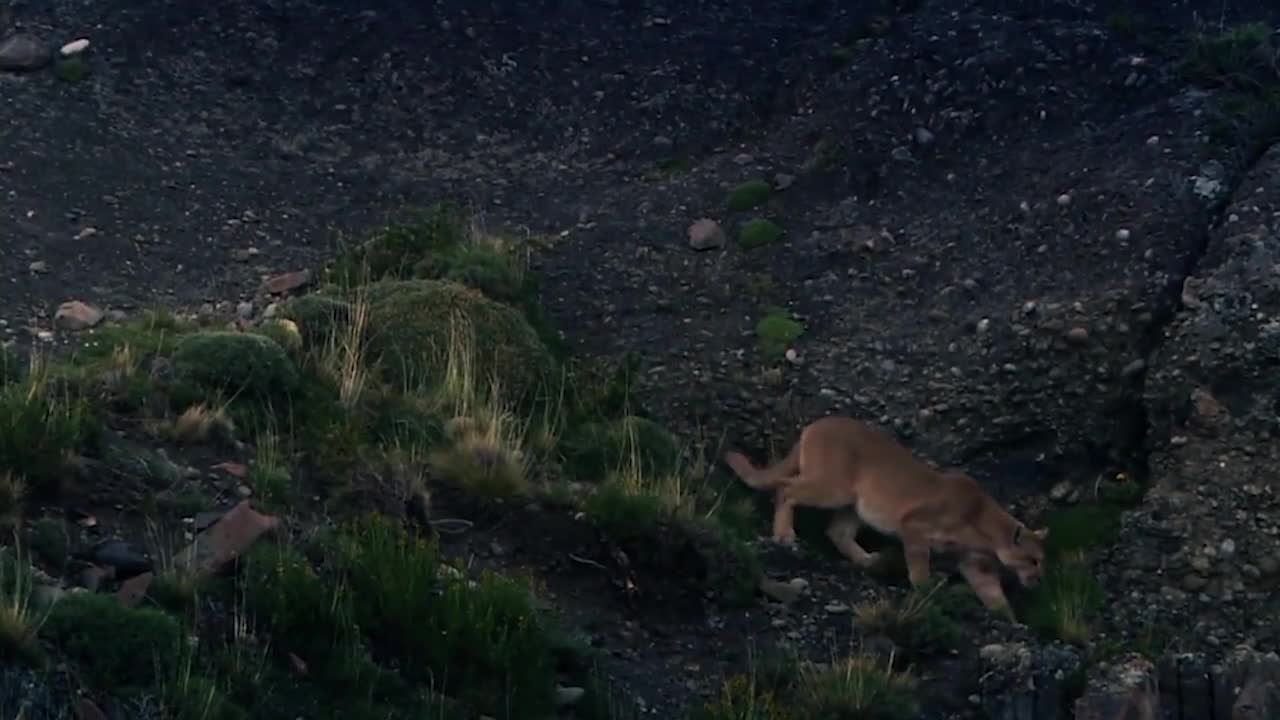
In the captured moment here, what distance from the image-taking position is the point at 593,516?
30.9 feet

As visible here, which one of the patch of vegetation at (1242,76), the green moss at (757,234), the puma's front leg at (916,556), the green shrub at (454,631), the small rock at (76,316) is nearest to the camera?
the green shrub at (454,631)

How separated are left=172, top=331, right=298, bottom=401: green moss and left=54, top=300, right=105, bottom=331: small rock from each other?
5.79 ft

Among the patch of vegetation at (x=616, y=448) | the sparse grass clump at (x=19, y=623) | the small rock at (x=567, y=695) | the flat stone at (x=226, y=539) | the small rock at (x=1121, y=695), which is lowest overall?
the patch of vegetation at (x=616, y=448)

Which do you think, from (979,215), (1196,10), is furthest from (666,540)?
(1196,10)

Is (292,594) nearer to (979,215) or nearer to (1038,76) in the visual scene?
(979,215)

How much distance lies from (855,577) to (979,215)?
12.9 feet

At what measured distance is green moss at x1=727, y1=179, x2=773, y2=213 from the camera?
46.7ft

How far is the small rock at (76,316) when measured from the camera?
11.8 m

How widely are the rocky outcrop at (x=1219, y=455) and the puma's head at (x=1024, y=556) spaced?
1.27ft

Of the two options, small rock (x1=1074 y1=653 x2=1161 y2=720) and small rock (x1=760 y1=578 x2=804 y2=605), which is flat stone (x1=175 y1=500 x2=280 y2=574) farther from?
small rock (x1=1074 y1=653 x2=1161 y2=720)

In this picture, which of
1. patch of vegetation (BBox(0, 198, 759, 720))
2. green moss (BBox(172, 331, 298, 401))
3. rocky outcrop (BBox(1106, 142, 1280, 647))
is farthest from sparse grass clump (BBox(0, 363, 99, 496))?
rocky outcrop (BBox(1106, 142, 1280, 647))

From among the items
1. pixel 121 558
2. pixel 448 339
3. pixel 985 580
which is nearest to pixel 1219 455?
pixel 985 580

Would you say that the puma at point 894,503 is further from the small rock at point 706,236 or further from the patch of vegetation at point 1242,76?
the patch of vegetation at point 1242,76

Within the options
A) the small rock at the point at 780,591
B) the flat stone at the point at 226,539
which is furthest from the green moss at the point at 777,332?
the flat stone at the point at 226,539
